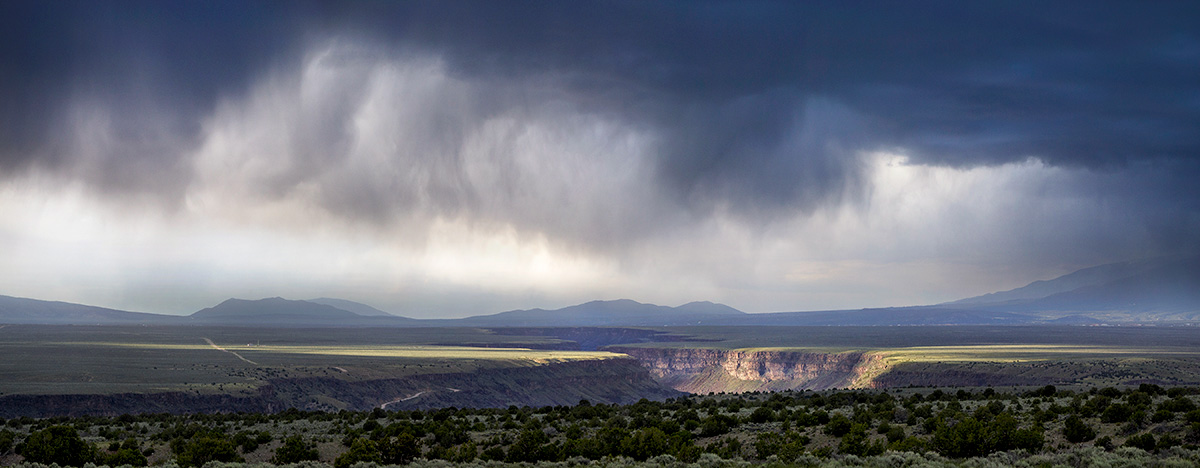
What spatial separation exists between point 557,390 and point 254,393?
50.1m

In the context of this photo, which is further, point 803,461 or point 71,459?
point 71,459

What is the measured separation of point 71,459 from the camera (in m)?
28.9

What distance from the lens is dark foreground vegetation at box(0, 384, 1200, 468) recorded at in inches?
993

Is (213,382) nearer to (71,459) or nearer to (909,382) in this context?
(71,459)

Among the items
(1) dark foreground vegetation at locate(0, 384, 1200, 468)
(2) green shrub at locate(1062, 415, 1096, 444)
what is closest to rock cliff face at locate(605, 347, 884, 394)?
(1) dark foreground vegetation at locate(0, 384, 1200, 468)

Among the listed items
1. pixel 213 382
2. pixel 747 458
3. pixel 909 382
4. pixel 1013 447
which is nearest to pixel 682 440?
pixel 747 458

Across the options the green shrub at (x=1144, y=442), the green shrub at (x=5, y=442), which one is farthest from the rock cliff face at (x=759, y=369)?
the green shrub at (x=5, y=442)

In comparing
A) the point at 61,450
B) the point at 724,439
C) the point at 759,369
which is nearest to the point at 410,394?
the point at 61,450

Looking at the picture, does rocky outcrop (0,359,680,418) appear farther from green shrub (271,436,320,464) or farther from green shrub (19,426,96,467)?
green shrub (271,436,320,464)

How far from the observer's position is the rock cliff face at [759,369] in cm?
13962

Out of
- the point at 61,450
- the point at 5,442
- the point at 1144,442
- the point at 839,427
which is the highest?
the point at 1144,442

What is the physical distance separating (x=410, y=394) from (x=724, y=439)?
7808 cm

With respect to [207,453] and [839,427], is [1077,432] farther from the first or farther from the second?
[207,453]

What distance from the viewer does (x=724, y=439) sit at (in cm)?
3142
